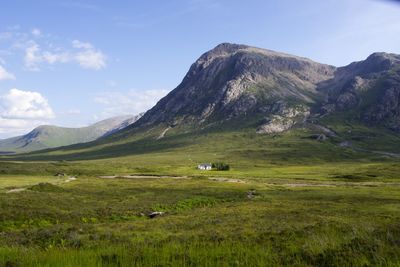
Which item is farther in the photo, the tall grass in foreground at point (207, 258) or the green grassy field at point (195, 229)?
the green grassy field at point (195, 229)

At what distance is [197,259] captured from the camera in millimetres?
11789

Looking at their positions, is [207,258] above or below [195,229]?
above

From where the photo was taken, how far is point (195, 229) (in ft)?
112

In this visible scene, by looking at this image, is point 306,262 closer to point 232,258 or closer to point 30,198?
point 232,258

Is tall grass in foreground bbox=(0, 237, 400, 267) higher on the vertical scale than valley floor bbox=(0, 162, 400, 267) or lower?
higher

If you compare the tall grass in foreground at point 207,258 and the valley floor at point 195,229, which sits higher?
the tall grass in foreground at point 207,258

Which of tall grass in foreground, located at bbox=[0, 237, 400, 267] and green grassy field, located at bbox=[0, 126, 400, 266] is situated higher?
tall grass in foreground, located at bbox=[0, 237, 400, 267]

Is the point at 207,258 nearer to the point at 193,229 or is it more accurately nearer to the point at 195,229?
the point at 195,229

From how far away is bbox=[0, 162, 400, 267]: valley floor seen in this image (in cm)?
1179

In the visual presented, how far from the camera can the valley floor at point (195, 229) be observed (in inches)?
464

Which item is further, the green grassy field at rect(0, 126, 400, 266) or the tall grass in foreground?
the green grassy field at rect(0, 126, 400, 266)

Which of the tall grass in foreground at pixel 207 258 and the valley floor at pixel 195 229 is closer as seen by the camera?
the tall grass in foreground at pixel 207 258

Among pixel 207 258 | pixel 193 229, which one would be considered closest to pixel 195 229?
pixel 193 229

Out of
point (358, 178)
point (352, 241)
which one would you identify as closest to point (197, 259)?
point (352, 241)
